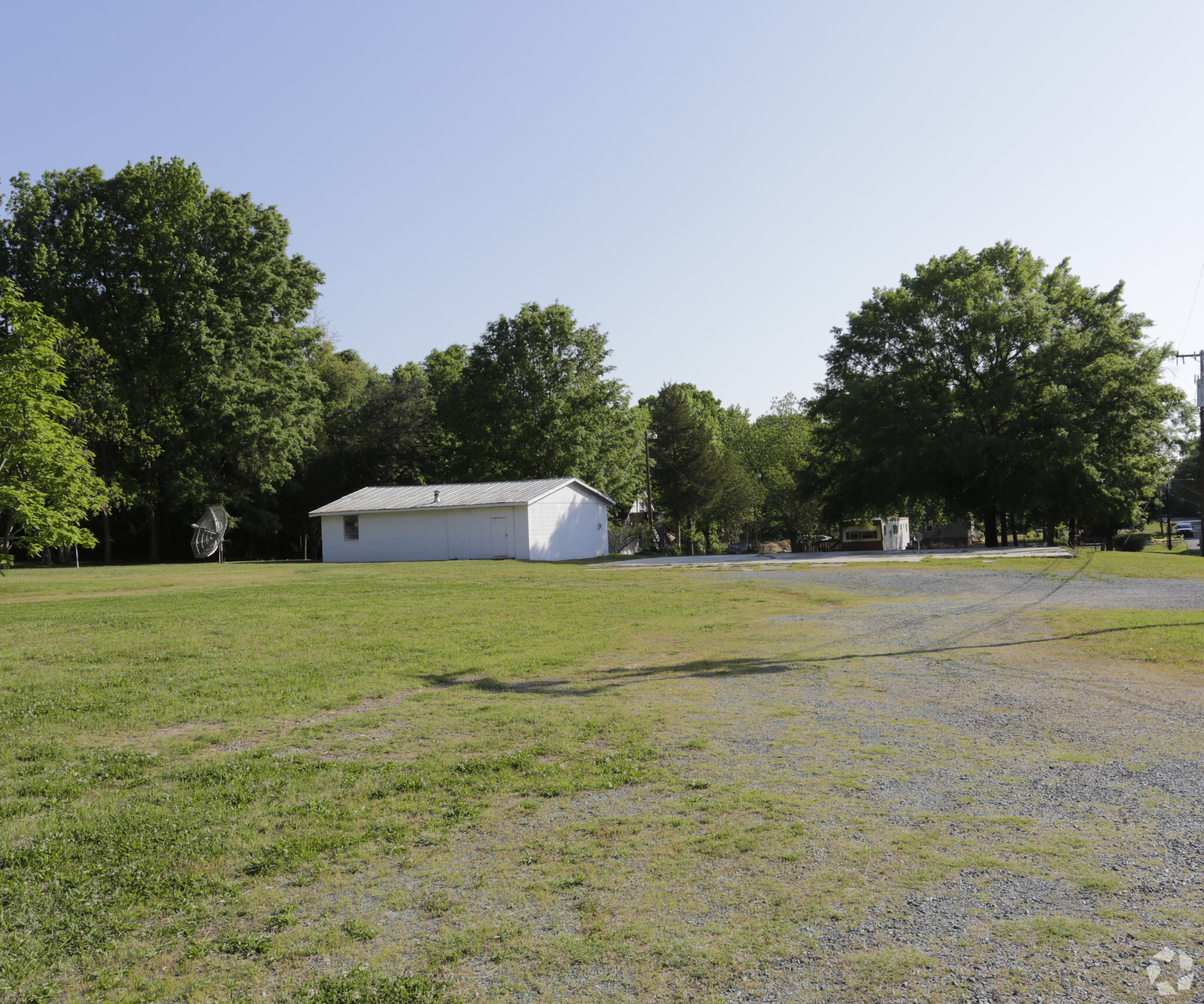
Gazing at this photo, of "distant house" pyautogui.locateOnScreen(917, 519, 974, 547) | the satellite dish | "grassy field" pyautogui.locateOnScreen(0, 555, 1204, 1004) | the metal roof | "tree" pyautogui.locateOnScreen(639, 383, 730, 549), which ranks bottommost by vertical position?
"grassy field" pyautogui.locateOnScreen(0, 555, 1204, 1004)

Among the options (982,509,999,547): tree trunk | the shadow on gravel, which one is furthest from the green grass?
(982,509,999,547): tree trunk

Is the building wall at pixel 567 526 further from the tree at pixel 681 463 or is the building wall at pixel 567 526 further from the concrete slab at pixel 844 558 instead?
the tree at pixel 681 463

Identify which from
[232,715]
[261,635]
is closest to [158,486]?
[261,635]

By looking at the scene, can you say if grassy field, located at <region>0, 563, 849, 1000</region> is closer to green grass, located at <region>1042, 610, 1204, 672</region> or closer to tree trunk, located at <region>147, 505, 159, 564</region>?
green grass, located at <region>1042, 610, 1204, 672</region>

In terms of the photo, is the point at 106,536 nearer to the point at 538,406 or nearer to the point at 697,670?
the point at 538,406

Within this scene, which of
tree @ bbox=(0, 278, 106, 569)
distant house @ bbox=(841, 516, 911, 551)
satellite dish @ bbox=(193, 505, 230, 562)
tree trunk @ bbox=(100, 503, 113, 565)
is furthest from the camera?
distant house @ bbox=(841, 516, 911, 551)

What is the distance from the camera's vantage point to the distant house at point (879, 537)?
4350 centimetres

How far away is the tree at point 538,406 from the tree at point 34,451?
3267 cm

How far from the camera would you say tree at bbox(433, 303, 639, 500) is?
5359 cm

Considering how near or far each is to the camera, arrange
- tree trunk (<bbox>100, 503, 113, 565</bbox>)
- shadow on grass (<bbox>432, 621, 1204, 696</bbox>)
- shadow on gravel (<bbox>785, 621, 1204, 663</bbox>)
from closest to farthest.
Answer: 1. shadow on grass (<bbox>432, 621, 1204, 696</bbox>)
2. shadow on gravel (<bbox>785, 621, 1204, 663</bbox>)
3. tree trunk (<bbox>100, 503, 113, 565</bbox>)

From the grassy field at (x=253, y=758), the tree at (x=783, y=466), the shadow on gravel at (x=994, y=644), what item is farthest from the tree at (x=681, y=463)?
the shadow on gravel at (x=994, y=644)

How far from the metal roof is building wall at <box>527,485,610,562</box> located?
48 cm

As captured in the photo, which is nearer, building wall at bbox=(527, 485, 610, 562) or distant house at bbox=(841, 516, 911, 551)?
building wall at bbox=(527, 485, 610, 562)

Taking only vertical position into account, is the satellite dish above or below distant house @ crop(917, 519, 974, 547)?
above
